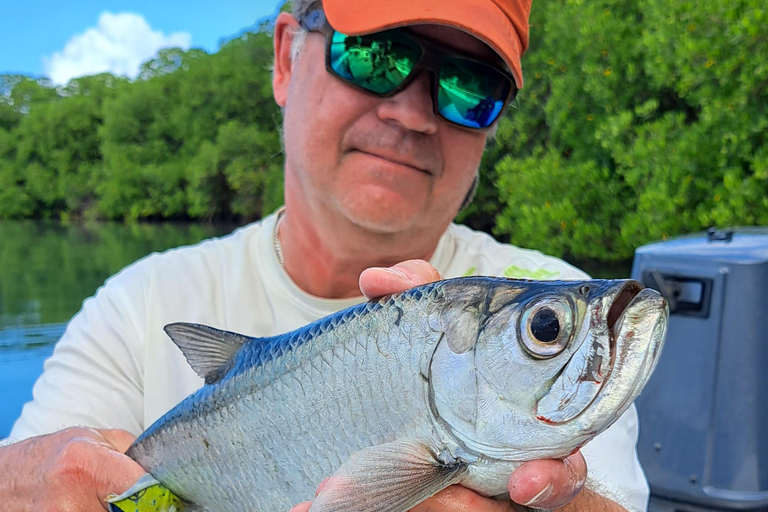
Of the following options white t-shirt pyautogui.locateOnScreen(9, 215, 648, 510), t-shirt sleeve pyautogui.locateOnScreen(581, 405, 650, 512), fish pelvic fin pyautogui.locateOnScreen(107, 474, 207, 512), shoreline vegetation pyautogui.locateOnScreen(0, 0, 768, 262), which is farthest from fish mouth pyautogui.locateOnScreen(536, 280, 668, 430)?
shoreline vegetation pyautogui.locateOnScreen(0, 0, 768, 262)

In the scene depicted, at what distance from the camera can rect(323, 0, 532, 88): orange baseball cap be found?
6.70ft

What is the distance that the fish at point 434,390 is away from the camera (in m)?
1.14

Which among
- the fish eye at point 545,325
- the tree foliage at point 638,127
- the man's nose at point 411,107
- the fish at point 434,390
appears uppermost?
the tree foliage at point 638,127

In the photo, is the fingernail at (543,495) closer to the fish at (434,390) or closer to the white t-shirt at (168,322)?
the fish at (434,390)

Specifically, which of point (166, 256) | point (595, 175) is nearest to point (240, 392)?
point (166, 256)

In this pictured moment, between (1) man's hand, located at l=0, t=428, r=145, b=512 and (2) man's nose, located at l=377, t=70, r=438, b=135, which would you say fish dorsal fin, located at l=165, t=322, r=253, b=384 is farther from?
(2) man's nose, located at l=377, t=70, r=438, b=135

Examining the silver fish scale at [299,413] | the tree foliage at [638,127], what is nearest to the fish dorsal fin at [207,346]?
the silver fish scale at [299,413]

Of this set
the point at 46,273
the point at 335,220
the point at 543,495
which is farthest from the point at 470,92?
the point at 46,273

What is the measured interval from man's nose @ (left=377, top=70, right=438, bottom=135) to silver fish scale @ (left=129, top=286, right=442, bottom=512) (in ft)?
3.34

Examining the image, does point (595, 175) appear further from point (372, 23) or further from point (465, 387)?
point (465, 387)

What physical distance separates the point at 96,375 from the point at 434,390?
1457 mm

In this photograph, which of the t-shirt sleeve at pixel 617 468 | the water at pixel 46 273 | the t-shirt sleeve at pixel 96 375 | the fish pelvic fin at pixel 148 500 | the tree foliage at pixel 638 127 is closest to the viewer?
the fish pelvic fin at pixel 148 500

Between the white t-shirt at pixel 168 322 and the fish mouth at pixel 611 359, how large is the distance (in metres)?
0.94

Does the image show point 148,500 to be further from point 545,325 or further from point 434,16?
point 434,16
